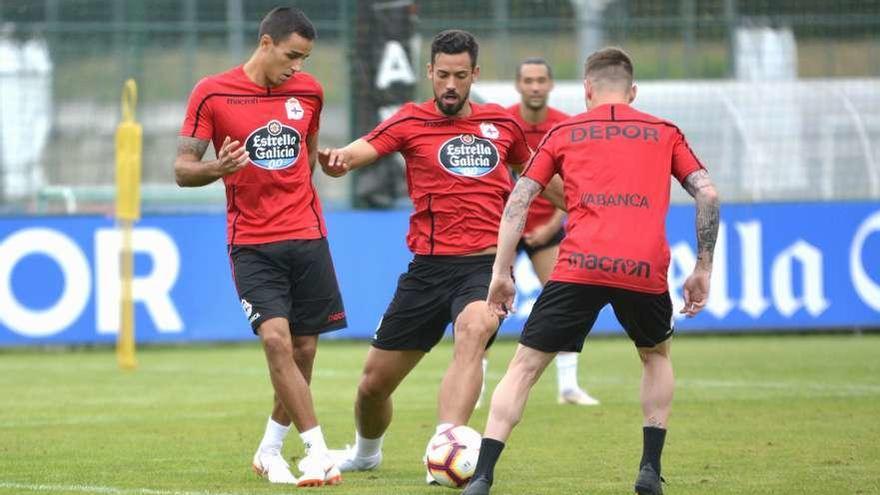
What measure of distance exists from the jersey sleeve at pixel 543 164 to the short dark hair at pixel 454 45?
1.36 meters

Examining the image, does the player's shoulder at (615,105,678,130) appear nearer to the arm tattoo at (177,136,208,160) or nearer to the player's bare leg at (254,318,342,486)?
the player's bare leg at (254,318,342,486)

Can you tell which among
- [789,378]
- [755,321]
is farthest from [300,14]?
[755,321]

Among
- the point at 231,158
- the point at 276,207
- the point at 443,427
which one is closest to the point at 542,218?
the point at 276,207

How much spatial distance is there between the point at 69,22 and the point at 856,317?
34.0 ft

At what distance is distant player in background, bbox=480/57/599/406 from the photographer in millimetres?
12695

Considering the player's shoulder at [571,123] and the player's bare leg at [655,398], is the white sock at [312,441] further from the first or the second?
the player's shoulder at [571,123]

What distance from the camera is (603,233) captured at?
24.5 feet

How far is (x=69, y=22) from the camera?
2111cm

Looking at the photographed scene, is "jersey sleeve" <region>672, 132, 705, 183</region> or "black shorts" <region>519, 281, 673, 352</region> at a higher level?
"jersey sleeve" <region>672, 132, 705, 183</region>

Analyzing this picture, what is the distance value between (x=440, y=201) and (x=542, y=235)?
12.5ft

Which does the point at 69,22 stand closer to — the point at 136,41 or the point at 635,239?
the point at 136,41

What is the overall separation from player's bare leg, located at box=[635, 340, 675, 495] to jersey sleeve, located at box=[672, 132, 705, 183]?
811mm

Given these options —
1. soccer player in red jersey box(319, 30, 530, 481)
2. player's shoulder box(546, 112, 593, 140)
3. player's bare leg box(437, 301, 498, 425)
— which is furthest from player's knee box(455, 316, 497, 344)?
player's shoulder box(546, 112, 593, 140)

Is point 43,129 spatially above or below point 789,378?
above
